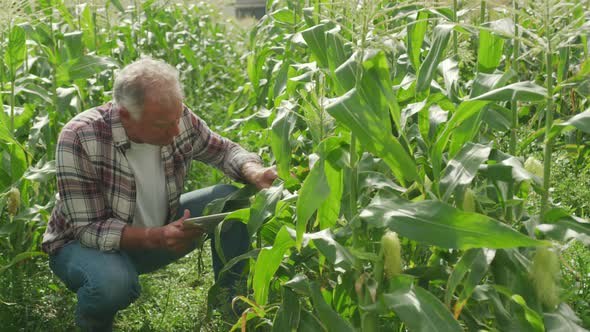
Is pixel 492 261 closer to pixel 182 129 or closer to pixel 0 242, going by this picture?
pixel 182 129

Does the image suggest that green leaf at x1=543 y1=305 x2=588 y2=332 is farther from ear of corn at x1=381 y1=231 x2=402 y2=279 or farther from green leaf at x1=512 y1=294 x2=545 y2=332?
ear of corn at x1=381 y1=231 x2=402 y2=279

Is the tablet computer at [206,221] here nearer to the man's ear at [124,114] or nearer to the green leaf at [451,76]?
the man's ear at [124,114]

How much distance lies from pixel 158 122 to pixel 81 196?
473 mm

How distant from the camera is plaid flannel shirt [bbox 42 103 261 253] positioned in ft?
11.3

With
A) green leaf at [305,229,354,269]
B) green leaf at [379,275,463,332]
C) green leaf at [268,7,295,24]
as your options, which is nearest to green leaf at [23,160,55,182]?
green leaf at [268,7,295,24]

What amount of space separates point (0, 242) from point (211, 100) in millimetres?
4228

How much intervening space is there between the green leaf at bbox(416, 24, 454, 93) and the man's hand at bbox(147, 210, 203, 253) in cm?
115

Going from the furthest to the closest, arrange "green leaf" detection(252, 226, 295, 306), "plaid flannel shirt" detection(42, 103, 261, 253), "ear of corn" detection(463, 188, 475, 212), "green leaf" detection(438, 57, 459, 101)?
"plaid flannel shirt" detection(42, 103, 261, 253) → "green leaf" detection(438, 57, 459, 101) → "green leaf" detection(252, 226, 295, 306) → "ear of corn" detection(463, 188, 475, 212)

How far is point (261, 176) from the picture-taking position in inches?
139

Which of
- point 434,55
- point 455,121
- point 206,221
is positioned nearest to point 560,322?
point 455,121

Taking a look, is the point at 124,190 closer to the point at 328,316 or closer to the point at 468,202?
the point at 328,316

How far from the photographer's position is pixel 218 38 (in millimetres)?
10930

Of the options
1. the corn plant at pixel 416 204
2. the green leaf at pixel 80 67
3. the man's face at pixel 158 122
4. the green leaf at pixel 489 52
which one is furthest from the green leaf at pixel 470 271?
the green leaf at pixel 80 67

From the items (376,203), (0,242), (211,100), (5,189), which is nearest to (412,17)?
(376,203)
